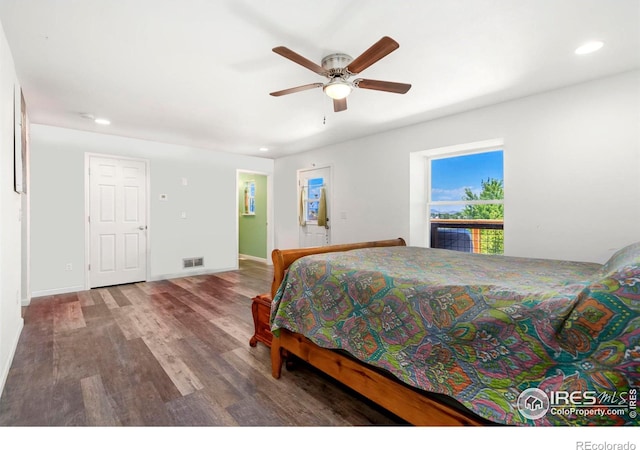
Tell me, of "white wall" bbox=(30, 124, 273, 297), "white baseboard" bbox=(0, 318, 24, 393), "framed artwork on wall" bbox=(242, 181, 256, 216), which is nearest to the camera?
"white baseboard" bbox=(0, 318, 24, 393)

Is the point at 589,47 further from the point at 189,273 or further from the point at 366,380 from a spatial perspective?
the point at 189,273

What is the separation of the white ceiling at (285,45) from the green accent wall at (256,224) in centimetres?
327

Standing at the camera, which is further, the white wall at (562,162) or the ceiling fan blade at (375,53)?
the white wall at (562,162)

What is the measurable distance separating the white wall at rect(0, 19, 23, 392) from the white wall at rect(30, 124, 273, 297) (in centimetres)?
193

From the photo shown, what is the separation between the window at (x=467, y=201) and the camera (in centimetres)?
363

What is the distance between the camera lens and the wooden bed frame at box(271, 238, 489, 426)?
48.5 inches

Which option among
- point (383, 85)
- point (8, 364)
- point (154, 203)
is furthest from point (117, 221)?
point (383, 85)

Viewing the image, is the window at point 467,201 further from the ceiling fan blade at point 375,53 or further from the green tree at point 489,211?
the ceiling fan blade at point 375,53

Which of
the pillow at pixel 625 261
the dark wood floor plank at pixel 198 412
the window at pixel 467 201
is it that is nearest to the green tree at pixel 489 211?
the window at pixel 467 201

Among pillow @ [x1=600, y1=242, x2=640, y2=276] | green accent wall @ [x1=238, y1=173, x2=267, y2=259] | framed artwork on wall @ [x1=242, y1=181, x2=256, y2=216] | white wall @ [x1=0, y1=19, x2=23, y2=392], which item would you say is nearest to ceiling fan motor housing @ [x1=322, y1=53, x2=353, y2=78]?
pillow @ [x1=600, y1=242, x2=640, y2=276]

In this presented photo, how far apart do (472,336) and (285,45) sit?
2.19m

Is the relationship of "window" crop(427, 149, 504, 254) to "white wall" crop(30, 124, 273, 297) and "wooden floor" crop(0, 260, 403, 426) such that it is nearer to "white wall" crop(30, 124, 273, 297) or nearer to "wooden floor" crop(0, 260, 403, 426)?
"wooden floor" crop(0, 260, 403, 426)

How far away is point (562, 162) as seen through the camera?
9.43 ft

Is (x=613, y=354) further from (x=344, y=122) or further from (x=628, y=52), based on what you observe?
(x=344, y=122)
